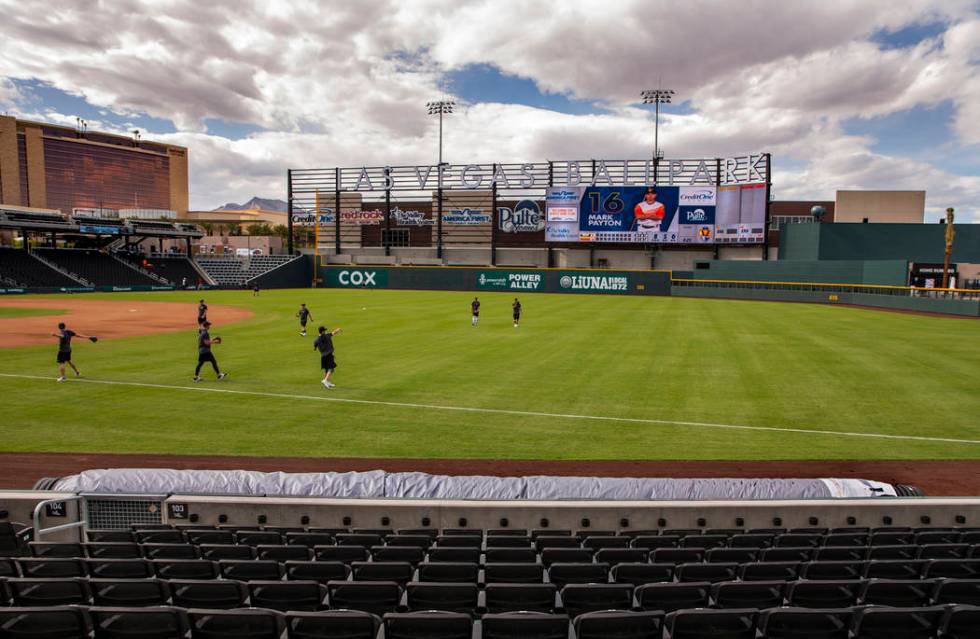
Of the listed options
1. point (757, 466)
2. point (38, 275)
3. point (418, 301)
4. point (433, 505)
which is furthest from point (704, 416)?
point (38, 275)

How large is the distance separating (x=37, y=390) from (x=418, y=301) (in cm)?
3607

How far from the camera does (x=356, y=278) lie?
7412 cm

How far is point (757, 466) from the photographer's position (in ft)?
40.1

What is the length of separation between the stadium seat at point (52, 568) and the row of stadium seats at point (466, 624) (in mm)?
1471

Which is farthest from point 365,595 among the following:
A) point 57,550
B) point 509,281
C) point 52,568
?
point 509,281

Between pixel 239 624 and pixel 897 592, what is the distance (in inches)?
216

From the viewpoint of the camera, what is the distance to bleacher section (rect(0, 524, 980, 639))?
4.23 m

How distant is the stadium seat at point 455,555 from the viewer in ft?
20.4

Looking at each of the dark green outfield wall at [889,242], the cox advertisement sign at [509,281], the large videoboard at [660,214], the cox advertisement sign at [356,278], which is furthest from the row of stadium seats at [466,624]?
the dark green outfield wall at [889,242]

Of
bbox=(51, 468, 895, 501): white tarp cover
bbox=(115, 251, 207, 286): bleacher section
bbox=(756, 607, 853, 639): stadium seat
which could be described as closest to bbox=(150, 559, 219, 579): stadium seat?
bbox=(51, 468, 895, 501): white tarp cover

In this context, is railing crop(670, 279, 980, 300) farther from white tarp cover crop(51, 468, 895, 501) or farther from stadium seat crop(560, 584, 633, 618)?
stadium seat crop(560, 584, 633, 618)

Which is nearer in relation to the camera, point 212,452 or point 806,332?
point 212,452

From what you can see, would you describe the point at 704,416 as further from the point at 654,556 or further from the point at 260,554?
the point at 260,554

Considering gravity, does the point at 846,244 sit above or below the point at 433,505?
above
